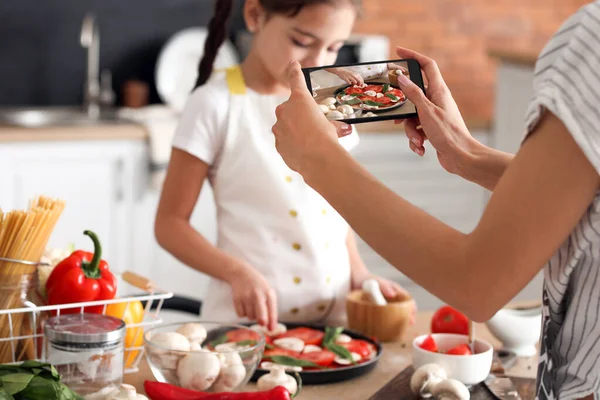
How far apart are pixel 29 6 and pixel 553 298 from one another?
3376 millimetres

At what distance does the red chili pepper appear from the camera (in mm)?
1142

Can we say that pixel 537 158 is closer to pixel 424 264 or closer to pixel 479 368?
pixel 424 264

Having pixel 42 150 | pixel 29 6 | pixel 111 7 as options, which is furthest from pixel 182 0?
pixel 42 150

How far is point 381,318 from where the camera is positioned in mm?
1566

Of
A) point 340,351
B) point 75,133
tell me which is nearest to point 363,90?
point 340,351

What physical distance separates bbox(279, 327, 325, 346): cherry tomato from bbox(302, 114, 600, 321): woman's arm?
0.57m

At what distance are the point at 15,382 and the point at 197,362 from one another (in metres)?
0.25

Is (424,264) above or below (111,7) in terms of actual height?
below

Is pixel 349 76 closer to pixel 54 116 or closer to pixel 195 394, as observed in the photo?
pixel 195 394

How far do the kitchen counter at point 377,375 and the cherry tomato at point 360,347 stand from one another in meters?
0.03

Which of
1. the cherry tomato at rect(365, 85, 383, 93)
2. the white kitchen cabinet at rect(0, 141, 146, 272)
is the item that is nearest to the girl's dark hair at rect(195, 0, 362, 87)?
the cherry tomato at rect(365, 85, 383, 93)

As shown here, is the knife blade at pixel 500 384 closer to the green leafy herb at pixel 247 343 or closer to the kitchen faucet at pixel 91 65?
the green leafy herb at pixel 247 343

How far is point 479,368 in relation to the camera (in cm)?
131

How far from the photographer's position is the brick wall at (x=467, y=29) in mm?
4207
